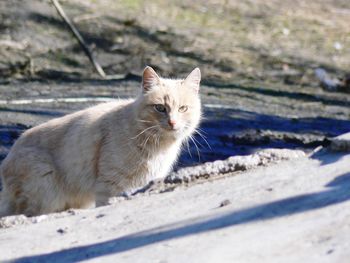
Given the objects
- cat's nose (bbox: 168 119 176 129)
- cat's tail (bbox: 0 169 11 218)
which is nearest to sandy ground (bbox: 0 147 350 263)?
cat's nose (bbox: 168 119 176 129)

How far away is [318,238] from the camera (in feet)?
15.6

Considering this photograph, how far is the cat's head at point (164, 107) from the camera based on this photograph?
8.27 meters

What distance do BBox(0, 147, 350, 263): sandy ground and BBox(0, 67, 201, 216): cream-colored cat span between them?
1.36 metres

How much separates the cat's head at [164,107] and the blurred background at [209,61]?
1.85 m

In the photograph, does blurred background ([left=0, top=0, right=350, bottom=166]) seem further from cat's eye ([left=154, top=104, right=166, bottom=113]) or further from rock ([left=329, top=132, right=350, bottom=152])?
rock ([left=329, top=132, right=350, bottom=152])

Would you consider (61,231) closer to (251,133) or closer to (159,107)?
(159,107)

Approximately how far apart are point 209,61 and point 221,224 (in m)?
10.8

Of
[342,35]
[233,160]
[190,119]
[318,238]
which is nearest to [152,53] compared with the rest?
[342,35]

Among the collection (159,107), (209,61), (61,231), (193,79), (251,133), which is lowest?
(209,61)

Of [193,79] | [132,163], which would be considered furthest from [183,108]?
[132,163]

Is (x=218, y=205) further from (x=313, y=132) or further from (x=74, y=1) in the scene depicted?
(x=74, y=1)

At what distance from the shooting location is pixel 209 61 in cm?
1600

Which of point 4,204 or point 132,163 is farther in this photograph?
point 4,204

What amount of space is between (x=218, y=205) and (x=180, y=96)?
2.61 metres
